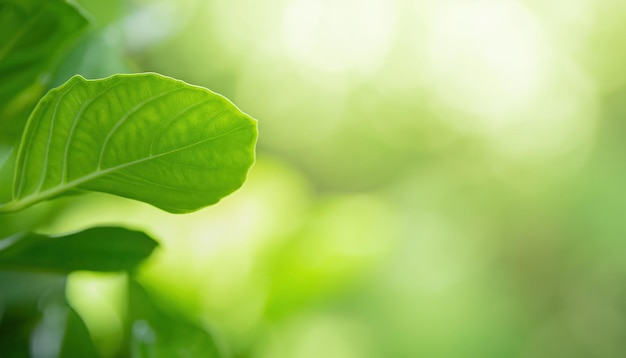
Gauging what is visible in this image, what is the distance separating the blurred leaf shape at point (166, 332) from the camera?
0.66 ft

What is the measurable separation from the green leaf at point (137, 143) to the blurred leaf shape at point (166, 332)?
0.06 metres

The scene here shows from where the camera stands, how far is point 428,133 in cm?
370

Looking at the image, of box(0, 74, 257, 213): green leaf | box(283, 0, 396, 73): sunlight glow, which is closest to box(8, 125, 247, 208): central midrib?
box(0, 74, 257, 213): green leaf

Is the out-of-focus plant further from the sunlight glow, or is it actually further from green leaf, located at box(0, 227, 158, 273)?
the sunlight glow

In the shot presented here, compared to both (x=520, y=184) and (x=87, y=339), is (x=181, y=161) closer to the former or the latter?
(x=87, y=339)

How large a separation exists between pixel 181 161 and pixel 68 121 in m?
0.03

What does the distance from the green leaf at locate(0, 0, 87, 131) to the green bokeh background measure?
28 millimetres

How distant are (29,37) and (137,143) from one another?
7 centimetres

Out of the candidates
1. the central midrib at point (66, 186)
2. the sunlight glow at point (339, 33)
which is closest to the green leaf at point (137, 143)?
the central midrib at point (66, 186)

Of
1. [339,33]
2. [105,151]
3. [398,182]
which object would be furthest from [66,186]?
[339,33]

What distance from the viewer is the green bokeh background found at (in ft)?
1.15

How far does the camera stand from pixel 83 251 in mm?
194

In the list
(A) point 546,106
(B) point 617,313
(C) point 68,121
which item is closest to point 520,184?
(A) point 546,106

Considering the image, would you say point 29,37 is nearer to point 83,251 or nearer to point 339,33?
point 83,251
